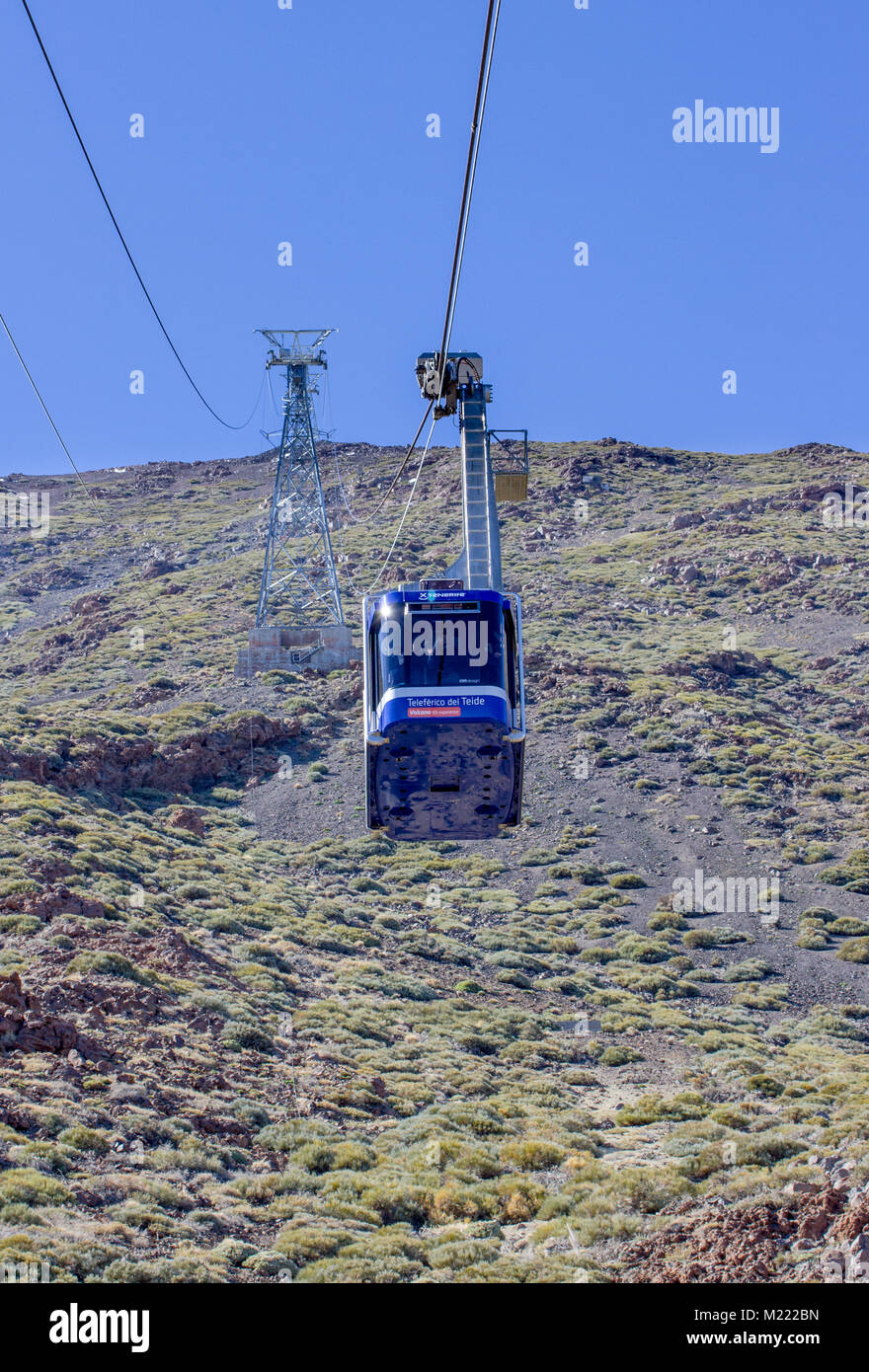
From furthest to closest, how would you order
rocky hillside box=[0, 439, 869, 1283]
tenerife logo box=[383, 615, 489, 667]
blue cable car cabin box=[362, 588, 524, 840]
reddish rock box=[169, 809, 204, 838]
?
reddish rock box=[169, 809, 204, 838]
rocky hillside box=[0, 439, 869, 1283]
tenerife logo box=[383, 615, 489, 667]
blue cable car cabin box=[362, 588, 524, 840]

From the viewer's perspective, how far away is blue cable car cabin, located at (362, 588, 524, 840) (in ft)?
59.1

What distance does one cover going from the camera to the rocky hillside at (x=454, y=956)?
19031mm

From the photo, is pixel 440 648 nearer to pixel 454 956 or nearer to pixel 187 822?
pixel 454 956

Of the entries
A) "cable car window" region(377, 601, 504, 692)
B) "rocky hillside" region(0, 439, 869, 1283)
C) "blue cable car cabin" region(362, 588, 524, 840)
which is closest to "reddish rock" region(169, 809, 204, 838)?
"rocky hillside" region(0, 439, 869, 1283)

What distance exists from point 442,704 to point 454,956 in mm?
23940

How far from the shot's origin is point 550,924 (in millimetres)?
43969

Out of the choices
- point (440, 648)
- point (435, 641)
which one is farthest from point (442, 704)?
point (435, 641)

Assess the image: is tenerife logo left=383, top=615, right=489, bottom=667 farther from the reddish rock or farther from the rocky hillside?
the reddish rock

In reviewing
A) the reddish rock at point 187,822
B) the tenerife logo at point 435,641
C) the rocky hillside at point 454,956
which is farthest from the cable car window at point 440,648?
the reddish rock at point 187,822

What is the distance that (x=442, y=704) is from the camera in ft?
58.8

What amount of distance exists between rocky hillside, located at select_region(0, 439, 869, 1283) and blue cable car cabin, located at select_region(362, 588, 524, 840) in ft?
22.6

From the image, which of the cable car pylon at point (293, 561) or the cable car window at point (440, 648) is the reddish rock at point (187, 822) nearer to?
the cable car pylon at point (293, 561)

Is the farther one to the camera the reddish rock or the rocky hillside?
the reddish rock

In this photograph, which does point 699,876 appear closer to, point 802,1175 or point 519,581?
point 802,1175
